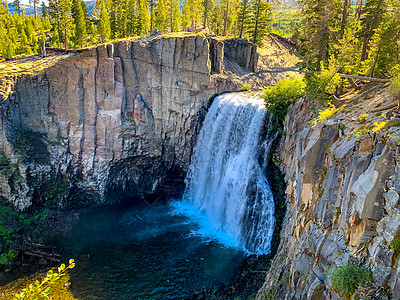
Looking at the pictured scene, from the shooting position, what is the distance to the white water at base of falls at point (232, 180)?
22.5 meters

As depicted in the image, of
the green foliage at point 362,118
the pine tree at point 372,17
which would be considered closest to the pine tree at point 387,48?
the pine tree at point 372,17

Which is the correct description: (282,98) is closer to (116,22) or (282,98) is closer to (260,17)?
(260,17)

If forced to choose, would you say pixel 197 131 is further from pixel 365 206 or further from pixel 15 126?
pixel 365 206

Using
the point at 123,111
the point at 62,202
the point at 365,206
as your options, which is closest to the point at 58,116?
the point at 123,111

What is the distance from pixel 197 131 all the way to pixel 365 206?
917 inches

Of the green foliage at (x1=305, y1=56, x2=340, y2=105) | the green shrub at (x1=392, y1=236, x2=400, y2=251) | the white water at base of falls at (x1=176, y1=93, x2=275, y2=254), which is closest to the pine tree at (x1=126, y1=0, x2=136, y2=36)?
the white water at base of falls at (x1=176, y1=93, x2=275, y2=254)

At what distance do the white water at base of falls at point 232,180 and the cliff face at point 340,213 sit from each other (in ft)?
23.7

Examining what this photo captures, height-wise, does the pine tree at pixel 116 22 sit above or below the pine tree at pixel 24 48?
above

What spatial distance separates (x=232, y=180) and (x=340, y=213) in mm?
15303

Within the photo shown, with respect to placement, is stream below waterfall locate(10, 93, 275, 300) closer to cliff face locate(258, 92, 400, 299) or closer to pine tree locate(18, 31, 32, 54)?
cliff face locate(258, 92, 400, 299)

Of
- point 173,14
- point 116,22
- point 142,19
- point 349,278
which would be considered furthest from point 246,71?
point 349,278

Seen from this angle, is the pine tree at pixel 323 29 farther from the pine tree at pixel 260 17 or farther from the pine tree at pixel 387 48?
the pine tree at pixel 260 17

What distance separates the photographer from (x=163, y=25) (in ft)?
159

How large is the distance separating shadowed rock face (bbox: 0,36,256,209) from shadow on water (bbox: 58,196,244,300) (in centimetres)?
449
